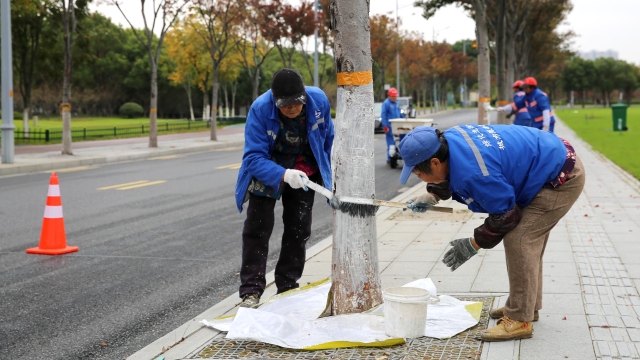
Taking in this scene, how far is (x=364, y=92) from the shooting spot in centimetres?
504

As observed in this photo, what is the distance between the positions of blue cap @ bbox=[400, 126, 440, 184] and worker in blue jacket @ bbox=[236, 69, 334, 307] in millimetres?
995

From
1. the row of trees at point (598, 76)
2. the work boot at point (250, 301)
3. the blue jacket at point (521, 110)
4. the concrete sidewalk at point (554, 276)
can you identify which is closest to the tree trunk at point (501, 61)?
the blue jacket at point (521, 110)

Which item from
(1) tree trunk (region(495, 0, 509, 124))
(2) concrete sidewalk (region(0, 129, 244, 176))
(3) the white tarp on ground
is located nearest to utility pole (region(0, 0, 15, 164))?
(2) concrete sidewalk (region(0, 129, 244, 176))

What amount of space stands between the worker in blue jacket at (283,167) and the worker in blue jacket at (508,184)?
3.62 ft

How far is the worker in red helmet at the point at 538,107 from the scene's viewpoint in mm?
14352

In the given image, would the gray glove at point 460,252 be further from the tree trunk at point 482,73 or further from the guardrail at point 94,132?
the guardrail at point 94,132

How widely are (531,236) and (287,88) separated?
186 cm

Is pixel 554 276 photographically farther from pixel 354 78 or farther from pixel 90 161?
pixel 90 161

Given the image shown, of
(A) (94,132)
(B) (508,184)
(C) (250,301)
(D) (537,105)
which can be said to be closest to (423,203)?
(B) (508,184)

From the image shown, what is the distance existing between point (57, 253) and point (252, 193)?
362cm

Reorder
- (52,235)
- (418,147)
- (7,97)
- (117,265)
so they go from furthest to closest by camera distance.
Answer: (7,97)
(52,235)
(117,265)
(418,147)

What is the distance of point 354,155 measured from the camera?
502 centimetres

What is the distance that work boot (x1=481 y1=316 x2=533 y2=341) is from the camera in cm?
454

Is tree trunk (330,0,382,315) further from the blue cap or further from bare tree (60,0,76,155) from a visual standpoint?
bare tree (60,0,76,155)
